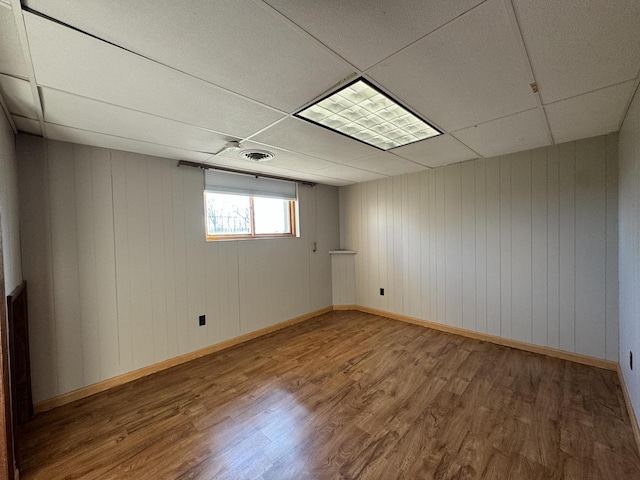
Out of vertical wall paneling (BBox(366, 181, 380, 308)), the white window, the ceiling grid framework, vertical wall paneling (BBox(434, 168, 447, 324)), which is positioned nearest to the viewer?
the ceiling grid framework

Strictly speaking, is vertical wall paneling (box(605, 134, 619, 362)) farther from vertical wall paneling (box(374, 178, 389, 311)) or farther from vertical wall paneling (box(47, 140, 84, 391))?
vertical wall paneling (box(47, 140, 84, 391))

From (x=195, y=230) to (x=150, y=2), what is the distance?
230cm

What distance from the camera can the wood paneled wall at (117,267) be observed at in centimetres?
207

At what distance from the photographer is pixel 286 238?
3838mm

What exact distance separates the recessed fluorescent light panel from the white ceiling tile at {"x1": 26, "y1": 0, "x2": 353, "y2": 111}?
220mm

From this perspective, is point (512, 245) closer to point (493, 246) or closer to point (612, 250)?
point (493, 246)

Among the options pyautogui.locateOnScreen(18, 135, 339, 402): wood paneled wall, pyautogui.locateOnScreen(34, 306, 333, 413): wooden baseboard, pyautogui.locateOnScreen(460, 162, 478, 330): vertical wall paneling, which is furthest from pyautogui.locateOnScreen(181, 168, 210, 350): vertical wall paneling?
pyautogui.locateOnScreen(460, 162, 478, 330): vertical wall paneling

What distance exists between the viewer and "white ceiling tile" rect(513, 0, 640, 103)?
38.1 inches

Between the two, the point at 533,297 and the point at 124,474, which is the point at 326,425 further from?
the point at 533,297

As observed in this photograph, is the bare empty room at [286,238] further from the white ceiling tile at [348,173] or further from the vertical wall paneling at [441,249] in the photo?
Answer: the white ceiling tile at [348,173]

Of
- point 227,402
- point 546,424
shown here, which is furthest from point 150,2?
point 546,424

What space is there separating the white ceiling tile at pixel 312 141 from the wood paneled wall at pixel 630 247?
180cm

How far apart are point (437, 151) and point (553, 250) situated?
160 cm

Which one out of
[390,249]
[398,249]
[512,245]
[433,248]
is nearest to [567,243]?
[512,245]
